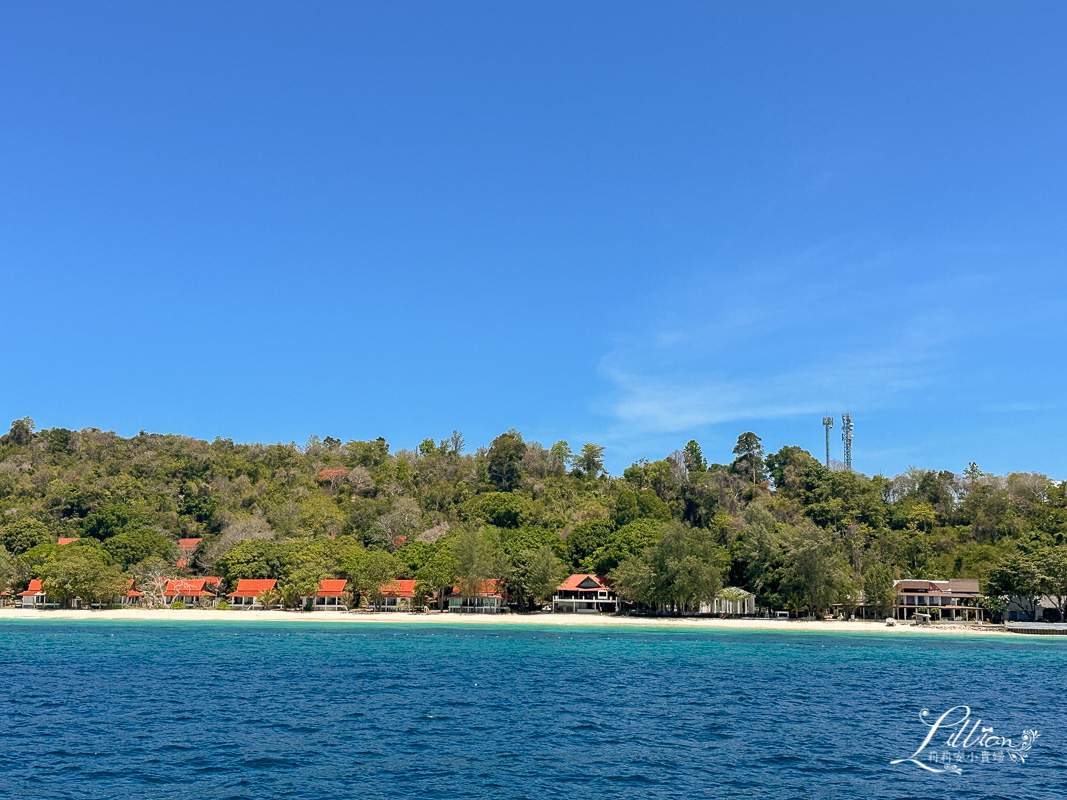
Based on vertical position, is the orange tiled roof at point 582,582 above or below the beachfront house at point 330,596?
above

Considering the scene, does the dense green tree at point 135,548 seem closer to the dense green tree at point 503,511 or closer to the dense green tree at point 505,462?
the dense green tree at point 503,511

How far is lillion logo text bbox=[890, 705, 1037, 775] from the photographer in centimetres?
2307

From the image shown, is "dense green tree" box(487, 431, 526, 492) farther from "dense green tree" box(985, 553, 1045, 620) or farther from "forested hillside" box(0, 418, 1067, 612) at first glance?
"dense green tree" box(985, 553, 1045, 620)

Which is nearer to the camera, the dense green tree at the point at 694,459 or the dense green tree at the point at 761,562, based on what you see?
the dense green tree at the point at 761,562

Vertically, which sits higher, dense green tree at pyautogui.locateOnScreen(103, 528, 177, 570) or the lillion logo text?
dense green tree at pyautogui.locateOnScreen(103, 528, 177, 570)

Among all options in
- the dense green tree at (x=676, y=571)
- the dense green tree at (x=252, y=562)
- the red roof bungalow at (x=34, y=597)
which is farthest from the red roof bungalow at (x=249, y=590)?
the dense green tree at (x=676, y=571)

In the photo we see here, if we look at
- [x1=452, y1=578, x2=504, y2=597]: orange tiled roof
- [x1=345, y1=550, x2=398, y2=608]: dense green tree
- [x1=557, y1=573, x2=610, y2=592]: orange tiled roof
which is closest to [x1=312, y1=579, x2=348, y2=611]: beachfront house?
[x1=345, y1=550, x2=398, y2=608]: dense green tree

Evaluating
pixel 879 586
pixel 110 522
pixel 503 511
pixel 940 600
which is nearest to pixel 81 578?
pixel 110 522

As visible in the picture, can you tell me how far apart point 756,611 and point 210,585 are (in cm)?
6133

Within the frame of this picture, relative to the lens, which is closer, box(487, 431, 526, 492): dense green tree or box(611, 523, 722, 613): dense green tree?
box(611, 523, 722, 613): dense green tree

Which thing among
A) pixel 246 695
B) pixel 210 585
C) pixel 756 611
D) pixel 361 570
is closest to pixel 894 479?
pixel 756 611

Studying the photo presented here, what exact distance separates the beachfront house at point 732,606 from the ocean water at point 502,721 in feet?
114

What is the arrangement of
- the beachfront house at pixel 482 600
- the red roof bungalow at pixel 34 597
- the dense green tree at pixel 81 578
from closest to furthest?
the dense green tree at pixel 81 578
the red roof bungalow at pixel 34 597
the beachfront house at pixel 482 600

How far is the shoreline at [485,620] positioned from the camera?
7794 centimetres
